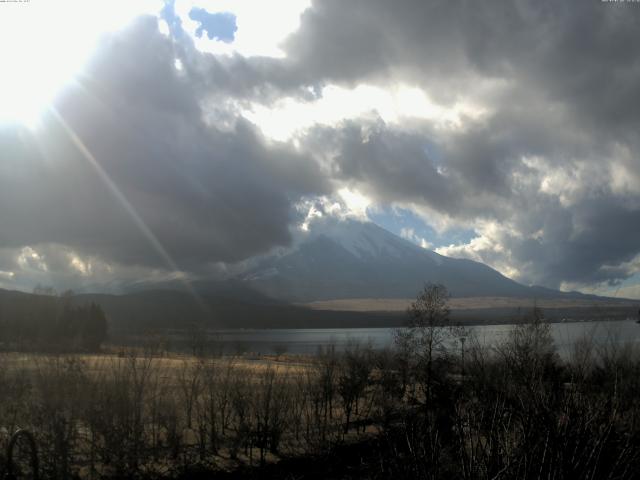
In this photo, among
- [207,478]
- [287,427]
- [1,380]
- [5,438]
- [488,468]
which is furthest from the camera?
[287,427]

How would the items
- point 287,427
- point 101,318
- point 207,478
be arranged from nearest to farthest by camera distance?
point 207,478 → point 287,427 → point 101,318

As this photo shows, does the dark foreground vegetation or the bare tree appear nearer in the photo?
the dark foreground vegetation

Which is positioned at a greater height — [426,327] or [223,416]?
[426,327]

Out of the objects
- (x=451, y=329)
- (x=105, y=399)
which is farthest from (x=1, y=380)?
(x=451, y=329)

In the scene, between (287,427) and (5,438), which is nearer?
(5,438)

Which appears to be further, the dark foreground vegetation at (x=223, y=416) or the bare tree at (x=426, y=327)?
the bare tree at (x=426, y=327)

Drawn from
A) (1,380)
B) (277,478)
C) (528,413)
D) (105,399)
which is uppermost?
(528,413)

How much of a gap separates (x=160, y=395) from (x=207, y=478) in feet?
14.9

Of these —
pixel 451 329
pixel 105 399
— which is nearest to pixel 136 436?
pixel 105 399

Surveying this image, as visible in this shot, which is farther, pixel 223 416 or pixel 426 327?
pixel 426 327

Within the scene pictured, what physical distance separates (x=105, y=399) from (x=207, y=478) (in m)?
6.39

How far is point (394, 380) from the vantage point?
43.9 meters

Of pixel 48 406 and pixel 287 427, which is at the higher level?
pixel 48 406

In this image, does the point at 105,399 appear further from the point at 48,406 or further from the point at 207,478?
the point at 207,478
